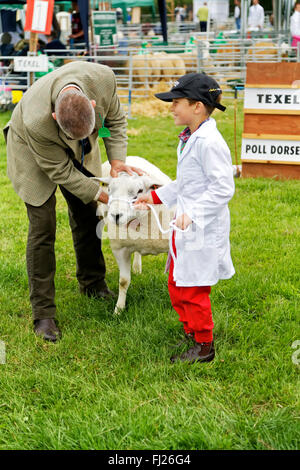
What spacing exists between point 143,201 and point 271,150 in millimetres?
3811

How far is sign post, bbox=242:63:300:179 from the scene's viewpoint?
6.27m

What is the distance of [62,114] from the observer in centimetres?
271

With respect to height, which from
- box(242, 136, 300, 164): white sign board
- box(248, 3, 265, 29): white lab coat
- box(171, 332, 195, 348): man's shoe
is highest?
box(248, 3, 265, 29): white lab coat

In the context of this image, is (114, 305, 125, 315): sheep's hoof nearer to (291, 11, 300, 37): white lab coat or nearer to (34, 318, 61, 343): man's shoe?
(34, 318, 61, 343): man's shoe

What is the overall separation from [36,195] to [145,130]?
6557 millimetres

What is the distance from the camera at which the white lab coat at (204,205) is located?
8.36ft

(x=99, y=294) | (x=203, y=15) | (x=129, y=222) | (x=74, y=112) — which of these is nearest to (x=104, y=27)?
(x=203, y=15)

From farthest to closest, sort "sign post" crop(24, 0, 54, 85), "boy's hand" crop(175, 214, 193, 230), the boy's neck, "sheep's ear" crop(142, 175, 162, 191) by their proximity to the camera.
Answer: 1. "sign post" crop(24, 0, 54, 85)
2. "sheep's ear" crop(142, 175, 162, 191)
3. the boy's neck
4. "boy's hand" crop(175, 214, 193, 230)

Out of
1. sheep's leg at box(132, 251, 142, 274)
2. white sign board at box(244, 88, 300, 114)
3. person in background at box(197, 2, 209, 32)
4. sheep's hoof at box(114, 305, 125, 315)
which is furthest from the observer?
person in background at box(197, 2, 209, 32)

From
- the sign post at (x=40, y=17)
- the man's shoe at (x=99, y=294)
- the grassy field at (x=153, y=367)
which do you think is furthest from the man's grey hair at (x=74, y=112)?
the sign post at (x=40, y=17)

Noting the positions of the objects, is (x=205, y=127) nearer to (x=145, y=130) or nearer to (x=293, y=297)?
(x=293, y=297)

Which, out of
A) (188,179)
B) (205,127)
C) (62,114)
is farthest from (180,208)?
(62,114)

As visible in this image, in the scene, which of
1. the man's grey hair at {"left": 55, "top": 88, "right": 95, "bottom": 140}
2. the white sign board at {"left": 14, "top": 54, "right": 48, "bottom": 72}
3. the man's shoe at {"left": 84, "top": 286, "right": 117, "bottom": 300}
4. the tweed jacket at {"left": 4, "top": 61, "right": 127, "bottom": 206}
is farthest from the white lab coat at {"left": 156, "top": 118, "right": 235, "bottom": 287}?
the white sign board at {"left": 14, "top": 54, "right": 48, "bottom": 72}

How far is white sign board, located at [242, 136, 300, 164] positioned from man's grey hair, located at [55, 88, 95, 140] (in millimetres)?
4081
